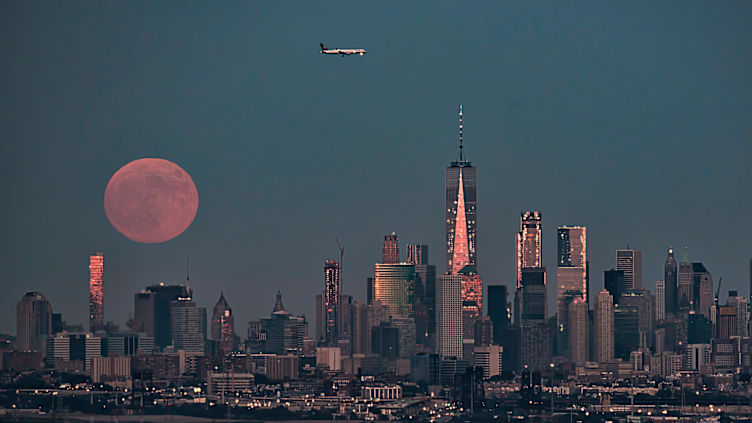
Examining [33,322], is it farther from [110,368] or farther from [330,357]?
[330,357]

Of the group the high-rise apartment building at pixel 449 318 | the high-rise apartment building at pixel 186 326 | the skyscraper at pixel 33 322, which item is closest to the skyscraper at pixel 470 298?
the high-rise apartment building at pixel 449 318

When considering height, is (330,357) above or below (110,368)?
above

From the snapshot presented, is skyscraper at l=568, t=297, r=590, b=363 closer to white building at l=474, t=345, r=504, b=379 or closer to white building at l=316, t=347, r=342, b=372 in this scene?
white building at l=474, t=345, r=504, b=379

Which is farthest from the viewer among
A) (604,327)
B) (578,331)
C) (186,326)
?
(578,331)

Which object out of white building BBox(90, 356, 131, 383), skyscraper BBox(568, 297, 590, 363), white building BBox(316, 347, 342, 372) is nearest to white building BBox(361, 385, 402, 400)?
white building BBox(90, 356, 131, 383)

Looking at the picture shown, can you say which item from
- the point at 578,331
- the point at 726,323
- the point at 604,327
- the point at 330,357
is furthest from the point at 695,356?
the point at 330,357

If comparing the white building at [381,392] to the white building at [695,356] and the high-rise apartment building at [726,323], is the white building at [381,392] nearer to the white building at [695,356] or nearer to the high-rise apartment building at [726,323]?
the white building at [695,356]
